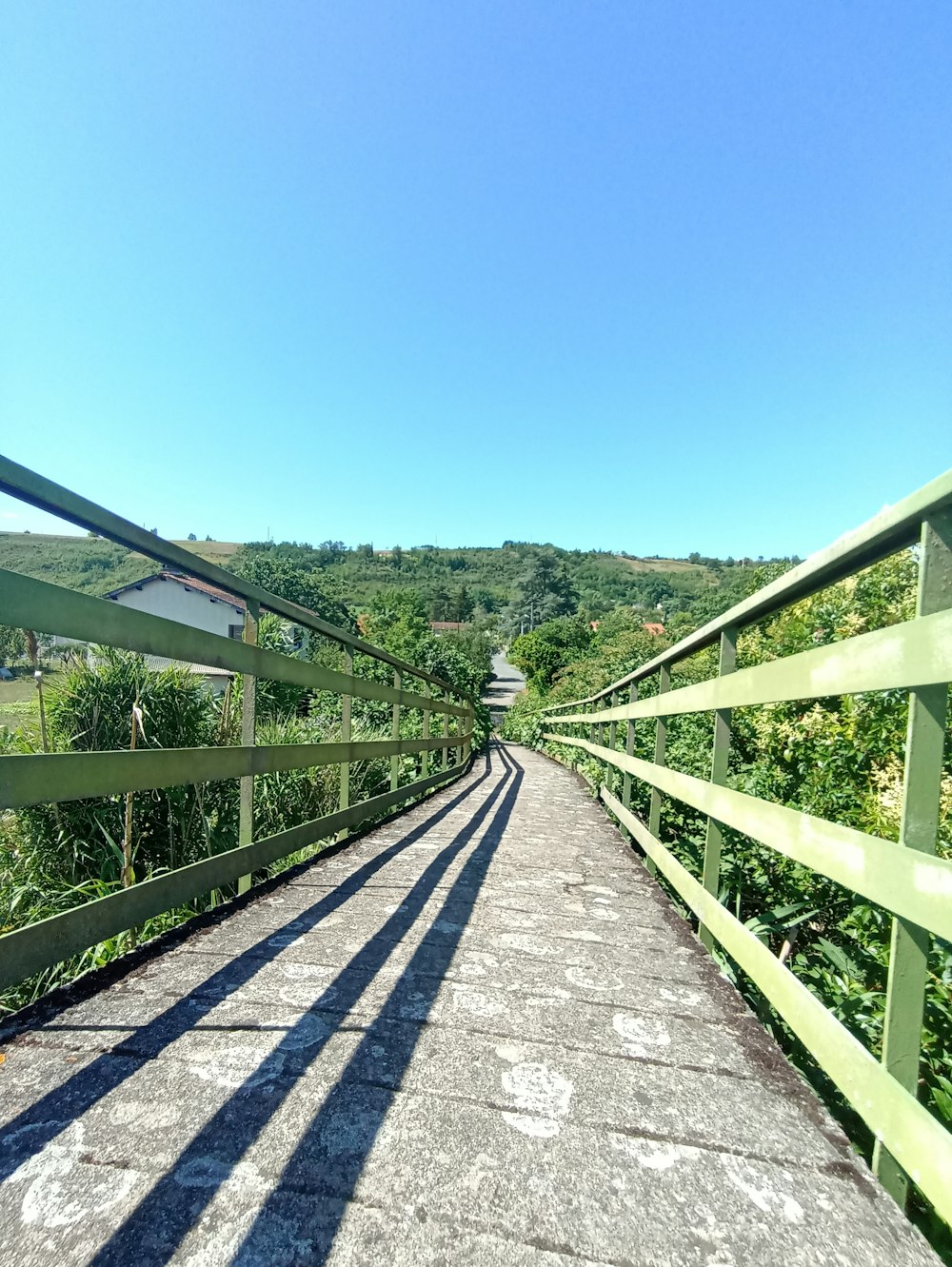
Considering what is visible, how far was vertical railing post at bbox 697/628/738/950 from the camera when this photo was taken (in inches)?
81.0

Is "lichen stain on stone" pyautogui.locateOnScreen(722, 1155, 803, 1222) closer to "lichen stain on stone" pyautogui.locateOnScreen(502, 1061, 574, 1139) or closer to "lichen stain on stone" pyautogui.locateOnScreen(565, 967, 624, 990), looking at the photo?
"lichen stain on stone" pyautogui.locateOnScreen(502, 1061, 574, 1139)

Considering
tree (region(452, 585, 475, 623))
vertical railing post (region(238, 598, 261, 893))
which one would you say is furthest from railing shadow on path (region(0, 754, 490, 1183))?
tree (region(452, 585, 475, 623))

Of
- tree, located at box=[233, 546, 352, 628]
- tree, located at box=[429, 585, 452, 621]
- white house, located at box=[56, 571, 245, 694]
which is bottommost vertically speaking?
white house, located at box=[56, 571, 245, 694]

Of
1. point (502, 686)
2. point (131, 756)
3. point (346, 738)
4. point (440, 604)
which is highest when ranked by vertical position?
point (440, 604)

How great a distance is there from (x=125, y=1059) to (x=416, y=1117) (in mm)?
597

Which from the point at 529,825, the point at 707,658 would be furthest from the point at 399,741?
the point at 707,658

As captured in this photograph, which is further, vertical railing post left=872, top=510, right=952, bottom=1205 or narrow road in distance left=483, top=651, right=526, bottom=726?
narrow road in distance left=483, top=651, right=526, bottom=726

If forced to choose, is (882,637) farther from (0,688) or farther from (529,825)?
(0,688)

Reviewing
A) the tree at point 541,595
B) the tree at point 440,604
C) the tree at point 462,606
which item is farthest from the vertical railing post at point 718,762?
the tree at point 462,606

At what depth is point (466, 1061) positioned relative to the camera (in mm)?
1432

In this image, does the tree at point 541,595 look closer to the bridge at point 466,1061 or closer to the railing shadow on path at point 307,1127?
the bridge at point 466,1061

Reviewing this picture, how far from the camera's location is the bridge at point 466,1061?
99 cm

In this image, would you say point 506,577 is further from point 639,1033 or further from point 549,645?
point 639,1033

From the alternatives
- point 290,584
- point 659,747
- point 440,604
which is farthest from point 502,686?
point 659,747
